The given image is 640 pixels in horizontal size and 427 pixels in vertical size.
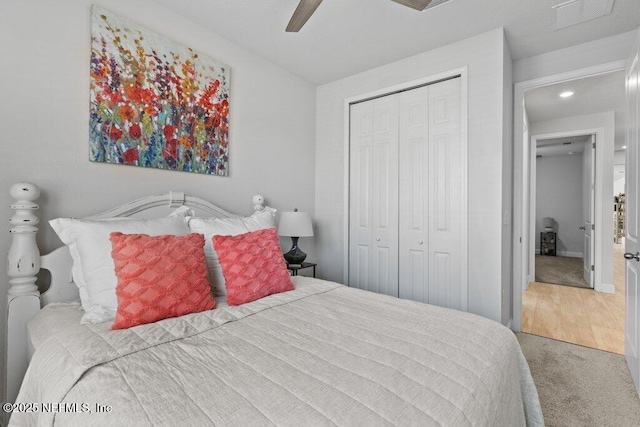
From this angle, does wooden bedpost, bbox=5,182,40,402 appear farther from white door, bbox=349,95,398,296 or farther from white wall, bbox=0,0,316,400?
white door, bbox=349,95,398,296

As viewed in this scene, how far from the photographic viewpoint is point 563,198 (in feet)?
24.7

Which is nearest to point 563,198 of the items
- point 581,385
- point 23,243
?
point 581,385

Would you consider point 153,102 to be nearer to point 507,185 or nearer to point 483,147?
point 483,147

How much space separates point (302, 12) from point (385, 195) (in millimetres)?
1815

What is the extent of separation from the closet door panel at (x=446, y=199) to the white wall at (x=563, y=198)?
6.54 m

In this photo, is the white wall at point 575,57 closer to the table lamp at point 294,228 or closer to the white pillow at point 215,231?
the table lamp at point 294,228

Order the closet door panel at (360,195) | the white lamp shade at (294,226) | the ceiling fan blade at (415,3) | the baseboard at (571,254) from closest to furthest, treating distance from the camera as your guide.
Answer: the ceiling fan blade at (415,3)
the white lamp shade at (294,226)
the closet door panel at (360,195)
the baseboard at (571,254)

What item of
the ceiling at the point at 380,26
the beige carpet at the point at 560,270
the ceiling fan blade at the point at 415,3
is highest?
the ceiling at the point at 380,26

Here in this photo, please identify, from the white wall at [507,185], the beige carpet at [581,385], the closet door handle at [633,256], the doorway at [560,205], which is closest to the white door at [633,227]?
the closet door handle at [633,256]

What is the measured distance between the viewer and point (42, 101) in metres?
1.69

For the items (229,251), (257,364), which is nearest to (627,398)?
(257,364)

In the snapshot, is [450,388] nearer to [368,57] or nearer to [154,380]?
[154,380]

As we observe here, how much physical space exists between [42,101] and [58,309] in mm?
1093

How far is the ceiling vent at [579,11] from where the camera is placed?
213 cm
